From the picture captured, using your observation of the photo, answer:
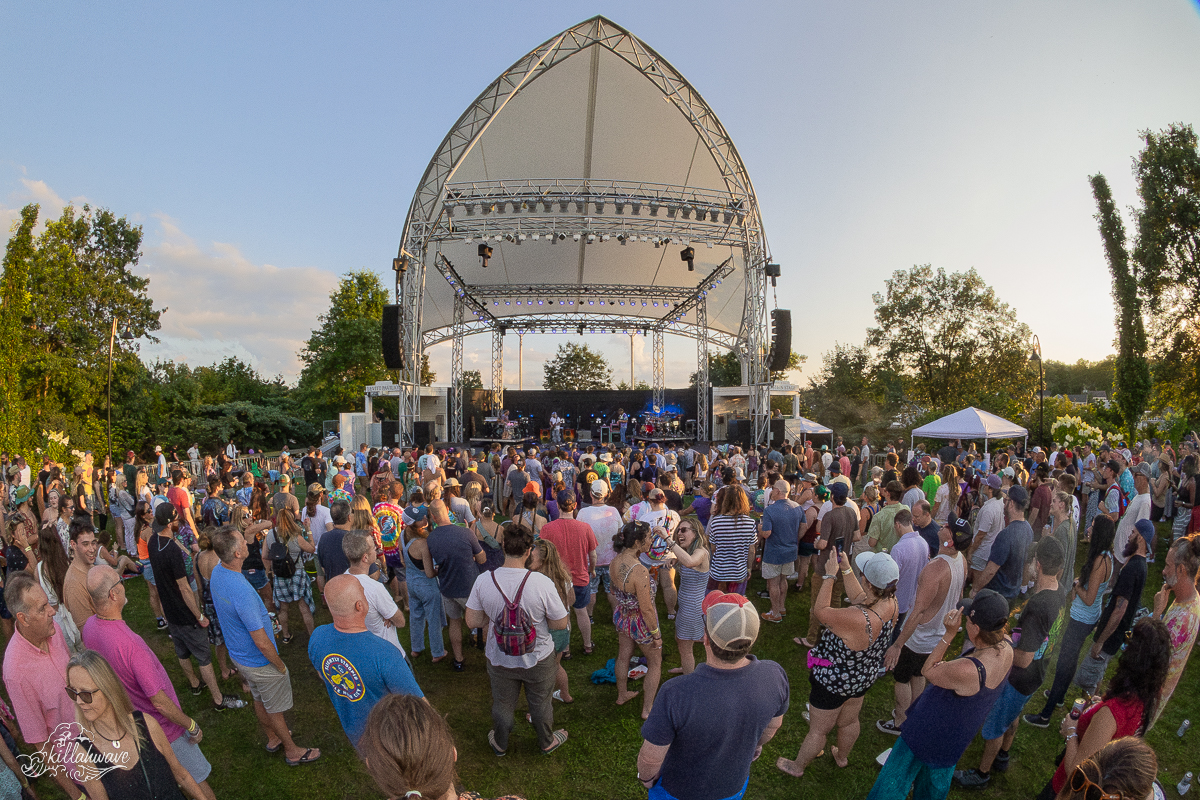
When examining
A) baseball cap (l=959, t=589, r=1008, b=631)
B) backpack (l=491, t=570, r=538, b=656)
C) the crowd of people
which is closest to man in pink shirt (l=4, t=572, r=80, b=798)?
the crowd of people

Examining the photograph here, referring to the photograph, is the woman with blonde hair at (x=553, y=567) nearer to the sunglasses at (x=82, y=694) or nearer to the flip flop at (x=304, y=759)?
the flip flop at (x=304, y=759)

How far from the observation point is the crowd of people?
5.27 ft

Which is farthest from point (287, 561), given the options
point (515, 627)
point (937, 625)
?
point (937, 625)

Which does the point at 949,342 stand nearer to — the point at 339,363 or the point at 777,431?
the point at 777,431

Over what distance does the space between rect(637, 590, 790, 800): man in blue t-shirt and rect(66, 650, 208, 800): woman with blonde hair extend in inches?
63.4

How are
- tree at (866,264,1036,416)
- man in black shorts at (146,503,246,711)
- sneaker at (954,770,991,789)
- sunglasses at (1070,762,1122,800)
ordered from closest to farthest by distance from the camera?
sunglasses at (1070,762,1122,800), sneaker at (954,770,991,789), man in black shorts at (146,503,246,711), tree at (866,264,1036,416)

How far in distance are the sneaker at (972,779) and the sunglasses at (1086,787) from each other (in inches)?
74.6

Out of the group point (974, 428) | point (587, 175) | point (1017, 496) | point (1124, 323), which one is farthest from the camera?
point (1124, 323)

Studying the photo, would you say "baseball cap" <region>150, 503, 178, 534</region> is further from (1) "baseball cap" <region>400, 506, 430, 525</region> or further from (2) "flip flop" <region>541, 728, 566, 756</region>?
(2) "flip flop" <region>541, 728, 566, 756</region>

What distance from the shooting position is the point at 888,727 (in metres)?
3.24

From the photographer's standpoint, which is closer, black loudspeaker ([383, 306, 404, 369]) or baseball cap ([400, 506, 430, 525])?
baseball cap ([400, 506, 430, 525])

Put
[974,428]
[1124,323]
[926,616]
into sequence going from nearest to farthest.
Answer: [926,616], [974,428], [1124,323]

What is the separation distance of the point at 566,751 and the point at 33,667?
249cm

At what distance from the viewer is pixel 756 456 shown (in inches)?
432
